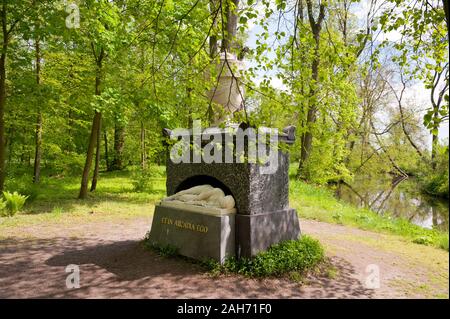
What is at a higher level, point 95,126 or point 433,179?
point 95,126

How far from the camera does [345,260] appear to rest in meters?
6.41

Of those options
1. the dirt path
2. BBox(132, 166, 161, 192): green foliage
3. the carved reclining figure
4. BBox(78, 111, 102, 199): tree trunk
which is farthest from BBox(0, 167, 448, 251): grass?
the carved reclining figure

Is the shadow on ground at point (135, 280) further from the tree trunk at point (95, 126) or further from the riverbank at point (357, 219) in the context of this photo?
the tree trunk at point (95, 126)

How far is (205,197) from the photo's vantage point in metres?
6.19

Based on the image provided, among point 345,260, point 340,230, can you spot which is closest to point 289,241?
point 345,260

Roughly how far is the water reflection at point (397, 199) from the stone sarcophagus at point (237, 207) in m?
9.54

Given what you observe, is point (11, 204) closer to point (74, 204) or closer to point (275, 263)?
point (74, 204)

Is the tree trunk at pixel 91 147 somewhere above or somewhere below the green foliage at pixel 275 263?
above

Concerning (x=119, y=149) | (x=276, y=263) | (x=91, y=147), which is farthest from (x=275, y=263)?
(x=119, y=149)

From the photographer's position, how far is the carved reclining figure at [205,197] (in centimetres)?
580

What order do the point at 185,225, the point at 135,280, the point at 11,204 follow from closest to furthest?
the point at 135,280 < the point at 185,225 < the point at 11,204

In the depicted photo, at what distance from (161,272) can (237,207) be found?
63.7 inches

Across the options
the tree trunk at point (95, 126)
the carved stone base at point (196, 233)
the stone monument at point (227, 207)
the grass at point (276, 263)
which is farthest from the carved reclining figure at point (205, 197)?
the tree trunk at point (95, 126)
